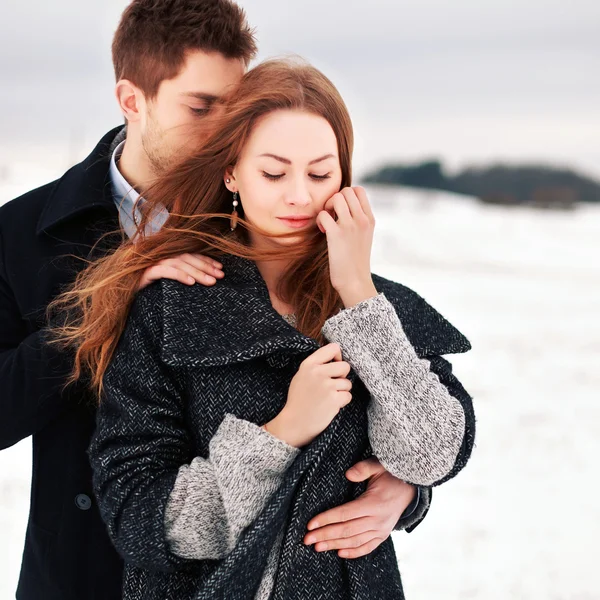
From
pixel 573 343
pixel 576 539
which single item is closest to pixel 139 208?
pixel 576 539

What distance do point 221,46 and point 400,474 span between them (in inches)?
40.4

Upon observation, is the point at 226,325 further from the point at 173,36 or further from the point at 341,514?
the point at 173,36

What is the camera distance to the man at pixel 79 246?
1.70m

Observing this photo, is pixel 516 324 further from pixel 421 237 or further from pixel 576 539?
→ pixel 421 237

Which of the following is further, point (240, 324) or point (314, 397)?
point (240, 324)

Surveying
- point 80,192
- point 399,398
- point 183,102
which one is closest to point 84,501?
point 80,192

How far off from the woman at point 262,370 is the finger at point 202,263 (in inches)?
Answer: 1.2

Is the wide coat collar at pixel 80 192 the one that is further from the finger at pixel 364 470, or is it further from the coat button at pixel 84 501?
the finger at pixel 364 470

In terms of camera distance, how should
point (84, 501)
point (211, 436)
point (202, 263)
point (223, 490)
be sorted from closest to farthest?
1. point (223, 490)
2. point (211, 436)
3. point (202, 263)
4. point (84, 501)

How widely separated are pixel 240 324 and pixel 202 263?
0.15m

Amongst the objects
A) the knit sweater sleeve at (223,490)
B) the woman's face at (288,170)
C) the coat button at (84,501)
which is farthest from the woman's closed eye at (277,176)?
the coat button at (84,501)

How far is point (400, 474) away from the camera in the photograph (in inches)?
54.0

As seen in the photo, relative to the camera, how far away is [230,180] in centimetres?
151

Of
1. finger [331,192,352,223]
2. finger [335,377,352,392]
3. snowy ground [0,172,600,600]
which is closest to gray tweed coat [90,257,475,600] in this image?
finger [335,377,352,392]
